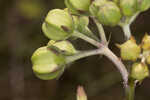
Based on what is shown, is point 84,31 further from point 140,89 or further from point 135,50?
point 140,89

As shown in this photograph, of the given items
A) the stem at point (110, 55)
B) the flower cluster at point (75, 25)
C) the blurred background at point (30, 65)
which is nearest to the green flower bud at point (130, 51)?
the flower cluster at point (75, 25)

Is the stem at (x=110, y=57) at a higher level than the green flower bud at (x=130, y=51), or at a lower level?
lower

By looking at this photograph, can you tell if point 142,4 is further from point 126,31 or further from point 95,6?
point 95,6

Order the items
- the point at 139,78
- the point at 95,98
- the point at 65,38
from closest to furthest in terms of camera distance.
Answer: the point at 139,78
the point at 65,38
the point at 95,98

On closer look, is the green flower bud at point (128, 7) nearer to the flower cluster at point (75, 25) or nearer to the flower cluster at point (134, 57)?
the flower cluster at point (75, 25)

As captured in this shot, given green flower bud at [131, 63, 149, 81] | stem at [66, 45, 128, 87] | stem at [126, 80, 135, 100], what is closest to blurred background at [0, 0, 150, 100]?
stem at [66, 45, 128, 87]

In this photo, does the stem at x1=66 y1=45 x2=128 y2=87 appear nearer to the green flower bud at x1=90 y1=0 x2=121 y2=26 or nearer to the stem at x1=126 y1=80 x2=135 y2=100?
the stem at x1=126 y1=80 x2=135 y2=100

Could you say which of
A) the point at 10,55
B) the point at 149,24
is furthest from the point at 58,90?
the point at 149,24
